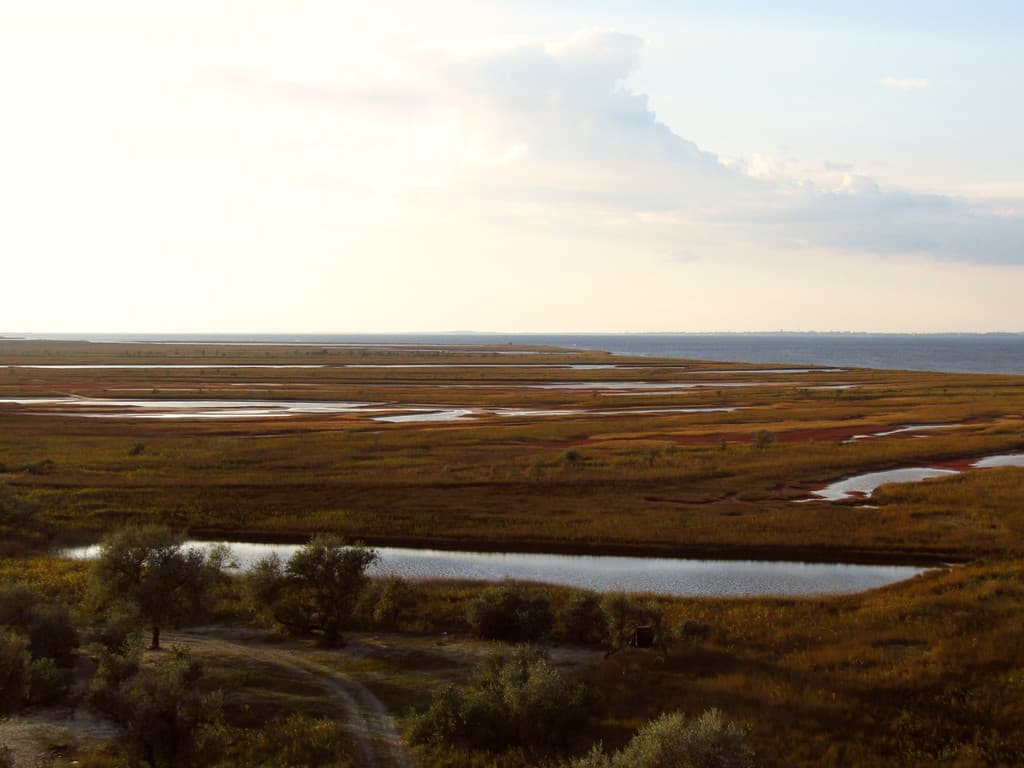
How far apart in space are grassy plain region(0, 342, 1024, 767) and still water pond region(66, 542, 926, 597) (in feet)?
4.53

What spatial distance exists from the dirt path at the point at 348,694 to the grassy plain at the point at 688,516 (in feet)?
1.96

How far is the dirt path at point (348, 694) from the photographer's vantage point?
16.1 metres

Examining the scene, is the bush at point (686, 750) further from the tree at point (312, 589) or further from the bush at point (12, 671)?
the tree at point (312, 589)

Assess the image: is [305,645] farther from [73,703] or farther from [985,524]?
[985,524]

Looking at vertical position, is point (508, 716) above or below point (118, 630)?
below

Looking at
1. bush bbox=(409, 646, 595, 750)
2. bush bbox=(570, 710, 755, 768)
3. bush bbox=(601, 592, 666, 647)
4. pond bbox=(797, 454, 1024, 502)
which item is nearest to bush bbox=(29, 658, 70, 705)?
bush bbox=(409, 646, 595, 750)

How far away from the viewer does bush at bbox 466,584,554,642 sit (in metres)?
23.0

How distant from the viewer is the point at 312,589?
23859mm

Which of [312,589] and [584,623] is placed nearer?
[584,623]

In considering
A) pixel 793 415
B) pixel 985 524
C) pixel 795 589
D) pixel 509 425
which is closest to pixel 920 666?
pixel 795 589

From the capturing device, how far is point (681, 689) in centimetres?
1898

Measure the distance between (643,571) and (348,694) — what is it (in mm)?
15264

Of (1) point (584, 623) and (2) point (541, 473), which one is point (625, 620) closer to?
(1) point (584, 623)

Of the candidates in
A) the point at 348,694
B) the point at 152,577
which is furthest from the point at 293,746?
the point at 152,577
